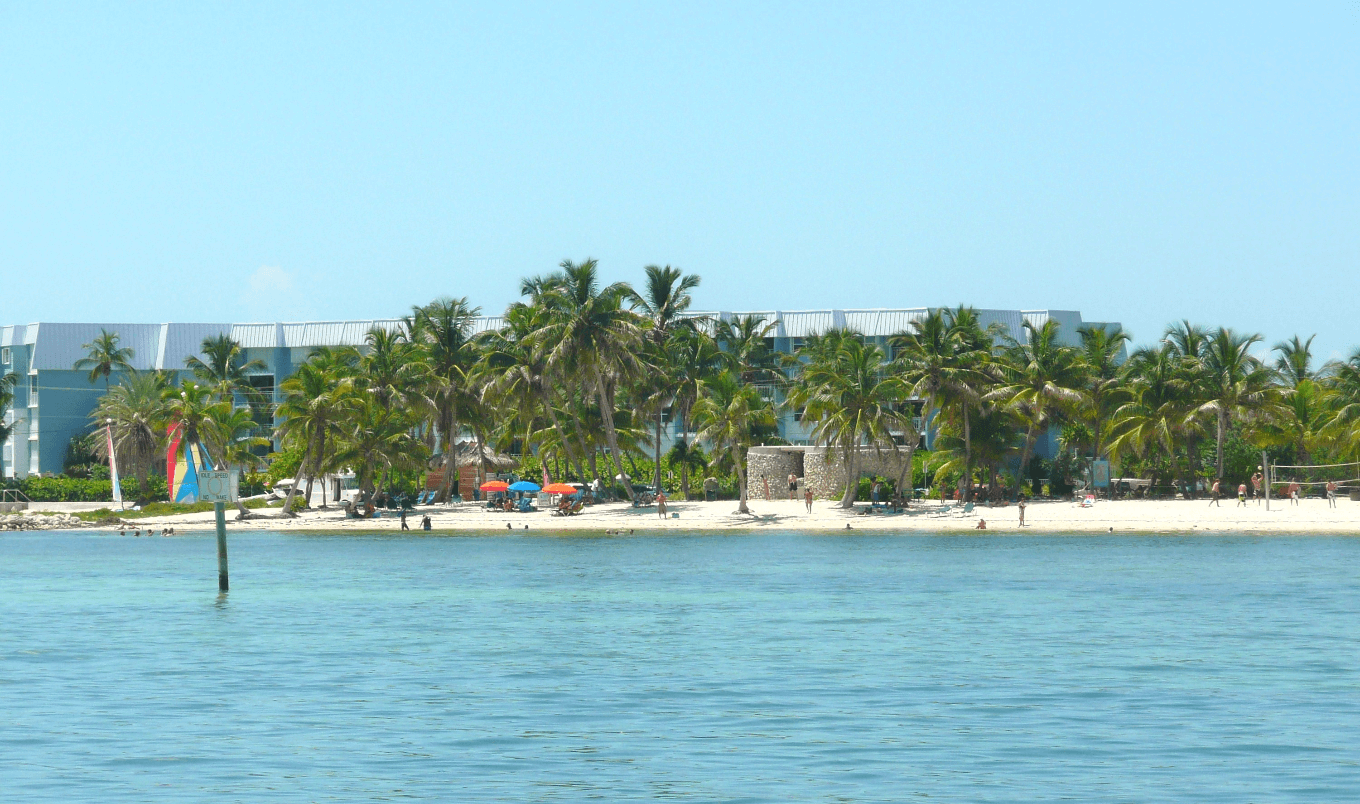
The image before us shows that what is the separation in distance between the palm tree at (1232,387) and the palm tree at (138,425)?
6188 centimetres

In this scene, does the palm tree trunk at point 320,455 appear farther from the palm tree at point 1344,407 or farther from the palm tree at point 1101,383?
the palm tree at point 1344,407

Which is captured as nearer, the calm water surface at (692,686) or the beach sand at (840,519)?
the calm water surface at (692,686)

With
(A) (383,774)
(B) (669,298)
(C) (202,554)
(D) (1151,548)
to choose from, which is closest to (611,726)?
(A) (383,774)

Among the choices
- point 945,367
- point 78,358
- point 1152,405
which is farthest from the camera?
point 78,358

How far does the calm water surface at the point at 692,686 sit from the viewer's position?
48.4ft

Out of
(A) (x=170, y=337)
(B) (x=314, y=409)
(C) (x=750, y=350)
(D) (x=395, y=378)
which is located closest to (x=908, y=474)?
(C) (x=750, y=350)

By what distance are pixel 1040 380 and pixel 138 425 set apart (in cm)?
5752

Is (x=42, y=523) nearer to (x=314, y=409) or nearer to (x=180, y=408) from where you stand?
(x=180, y=408)

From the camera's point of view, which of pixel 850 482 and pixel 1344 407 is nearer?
pixel 1344 407

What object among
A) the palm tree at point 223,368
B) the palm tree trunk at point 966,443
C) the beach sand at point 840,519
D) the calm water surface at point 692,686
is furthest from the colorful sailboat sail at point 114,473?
the palm tree trunk at point 966,443

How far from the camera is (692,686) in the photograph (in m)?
21.4

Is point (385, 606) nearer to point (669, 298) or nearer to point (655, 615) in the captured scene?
point (655, 615)

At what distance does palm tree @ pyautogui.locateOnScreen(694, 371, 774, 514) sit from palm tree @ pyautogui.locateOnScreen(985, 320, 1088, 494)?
441 inches

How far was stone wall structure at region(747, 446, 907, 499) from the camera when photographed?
75.0 m
